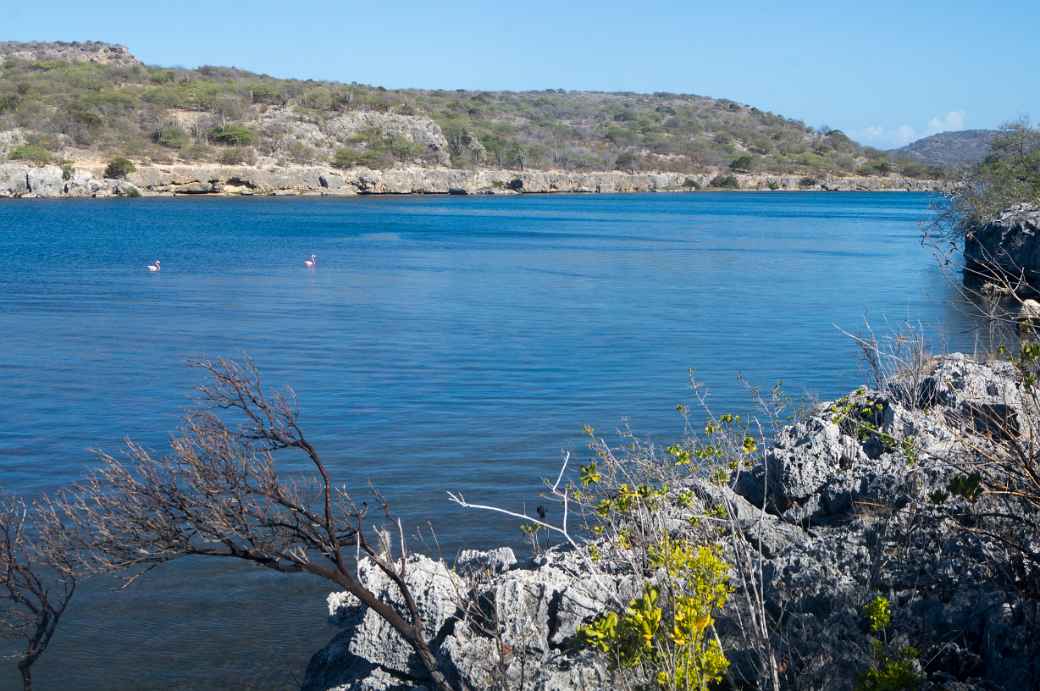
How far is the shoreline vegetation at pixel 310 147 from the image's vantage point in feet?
274

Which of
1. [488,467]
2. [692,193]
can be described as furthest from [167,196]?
[488,467]

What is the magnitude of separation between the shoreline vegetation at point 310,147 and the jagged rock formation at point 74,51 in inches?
12.5

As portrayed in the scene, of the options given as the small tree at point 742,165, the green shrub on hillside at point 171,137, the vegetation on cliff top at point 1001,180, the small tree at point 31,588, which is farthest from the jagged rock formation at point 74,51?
the small tree at point 31,588

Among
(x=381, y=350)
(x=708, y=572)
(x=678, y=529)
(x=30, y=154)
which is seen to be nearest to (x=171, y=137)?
(x=30, y=154)

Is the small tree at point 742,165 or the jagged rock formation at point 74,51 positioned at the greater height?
the jagged rock formation at point 74,51

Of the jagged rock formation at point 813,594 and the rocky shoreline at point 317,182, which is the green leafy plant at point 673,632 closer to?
the jagged rock formation at point 813,594

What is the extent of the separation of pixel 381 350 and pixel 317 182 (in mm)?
73964

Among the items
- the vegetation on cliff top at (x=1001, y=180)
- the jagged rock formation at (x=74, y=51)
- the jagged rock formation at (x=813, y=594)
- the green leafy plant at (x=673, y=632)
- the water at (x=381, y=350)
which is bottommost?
the water at (x=381, y=350)

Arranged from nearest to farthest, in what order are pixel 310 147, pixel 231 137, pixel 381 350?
pixel 381 350
pixel 231 137
pixel 310 147

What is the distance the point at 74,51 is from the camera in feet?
503

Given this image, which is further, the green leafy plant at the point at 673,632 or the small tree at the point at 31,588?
the small tree at the point at 31,588

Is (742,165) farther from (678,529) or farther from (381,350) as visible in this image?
(678,529)

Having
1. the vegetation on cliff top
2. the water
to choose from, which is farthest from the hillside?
the vegetation on cliff top

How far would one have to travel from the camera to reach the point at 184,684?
732 cm
